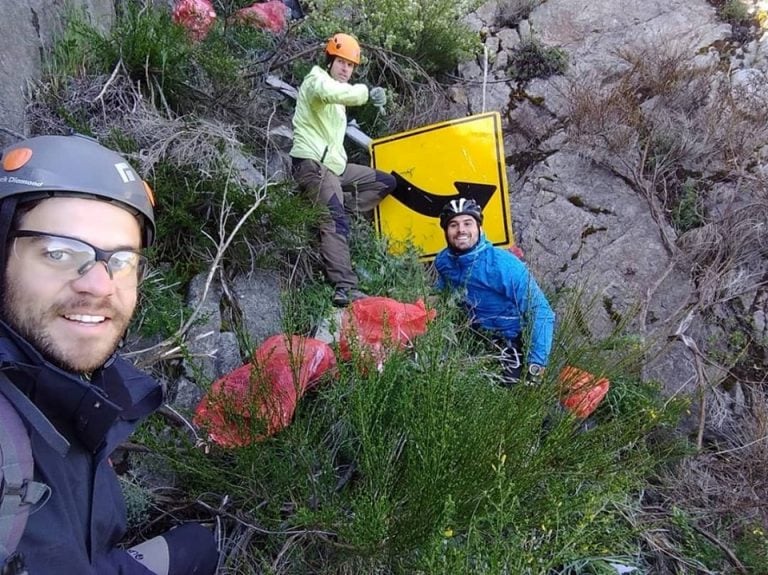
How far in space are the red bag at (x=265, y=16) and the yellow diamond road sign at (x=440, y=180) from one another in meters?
2.06

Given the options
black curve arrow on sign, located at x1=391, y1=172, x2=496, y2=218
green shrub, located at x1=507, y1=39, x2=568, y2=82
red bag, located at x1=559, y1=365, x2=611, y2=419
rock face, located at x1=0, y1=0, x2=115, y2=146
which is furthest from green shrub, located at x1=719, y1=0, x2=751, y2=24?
rock face, located at x1=0, y1=0, x2=115, y2=146

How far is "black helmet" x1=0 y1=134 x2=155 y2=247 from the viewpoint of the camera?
1613 mm

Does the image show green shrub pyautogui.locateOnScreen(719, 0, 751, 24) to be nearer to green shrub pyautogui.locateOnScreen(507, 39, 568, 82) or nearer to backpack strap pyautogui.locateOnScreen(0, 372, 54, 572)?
green shrub pyautogui.locateOnScreen(507, 39, 568, 82)

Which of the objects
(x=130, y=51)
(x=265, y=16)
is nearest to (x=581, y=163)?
(x=265, y=16)

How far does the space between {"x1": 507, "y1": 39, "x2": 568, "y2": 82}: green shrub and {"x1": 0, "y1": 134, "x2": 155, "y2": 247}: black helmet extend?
17.0 feet

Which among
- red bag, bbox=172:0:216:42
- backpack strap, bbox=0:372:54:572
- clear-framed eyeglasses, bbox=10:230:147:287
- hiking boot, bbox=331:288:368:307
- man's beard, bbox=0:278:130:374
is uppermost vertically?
red bag, bbox=172:0:216:42

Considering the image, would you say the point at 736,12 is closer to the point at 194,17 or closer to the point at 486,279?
the point at 486,279

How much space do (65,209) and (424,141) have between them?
3510 millimetres

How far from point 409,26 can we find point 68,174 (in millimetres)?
4605

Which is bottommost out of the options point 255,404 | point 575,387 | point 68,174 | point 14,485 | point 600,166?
point 575,387

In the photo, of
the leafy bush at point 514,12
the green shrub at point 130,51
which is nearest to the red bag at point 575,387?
the green shrub at point 130,51

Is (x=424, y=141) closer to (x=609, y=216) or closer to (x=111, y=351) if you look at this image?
(x=609, y=216)

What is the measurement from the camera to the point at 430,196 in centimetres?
455

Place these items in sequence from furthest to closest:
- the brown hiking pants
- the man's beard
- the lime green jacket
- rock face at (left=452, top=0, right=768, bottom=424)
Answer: rock face at (left=452, top=0, right=768, bottom=424)
the lime green jacket
the brown hiking pants
the man's beard
